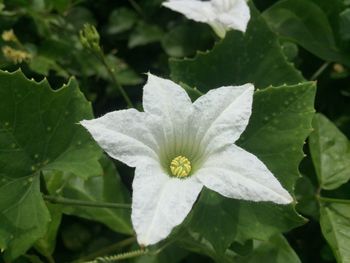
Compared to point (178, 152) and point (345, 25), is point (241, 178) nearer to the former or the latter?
point (178, 152)

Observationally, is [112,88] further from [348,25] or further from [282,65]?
[348,25]

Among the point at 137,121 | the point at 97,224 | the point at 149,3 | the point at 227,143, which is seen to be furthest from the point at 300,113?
the point at 149,3

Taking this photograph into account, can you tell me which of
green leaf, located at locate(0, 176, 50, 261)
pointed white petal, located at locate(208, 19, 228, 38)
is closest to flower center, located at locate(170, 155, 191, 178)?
green leaf, located at locate(0, 176, 50, 261)

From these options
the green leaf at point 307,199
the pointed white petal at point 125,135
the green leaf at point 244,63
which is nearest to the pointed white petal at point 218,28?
the green leaf at point 244,63

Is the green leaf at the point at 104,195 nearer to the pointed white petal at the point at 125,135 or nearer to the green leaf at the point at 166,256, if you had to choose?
the green leaf at the point at 166,256

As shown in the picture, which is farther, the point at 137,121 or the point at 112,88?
the point at 112,88

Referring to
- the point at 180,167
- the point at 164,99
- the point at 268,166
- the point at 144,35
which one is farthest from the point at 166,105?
the point at 144,35
